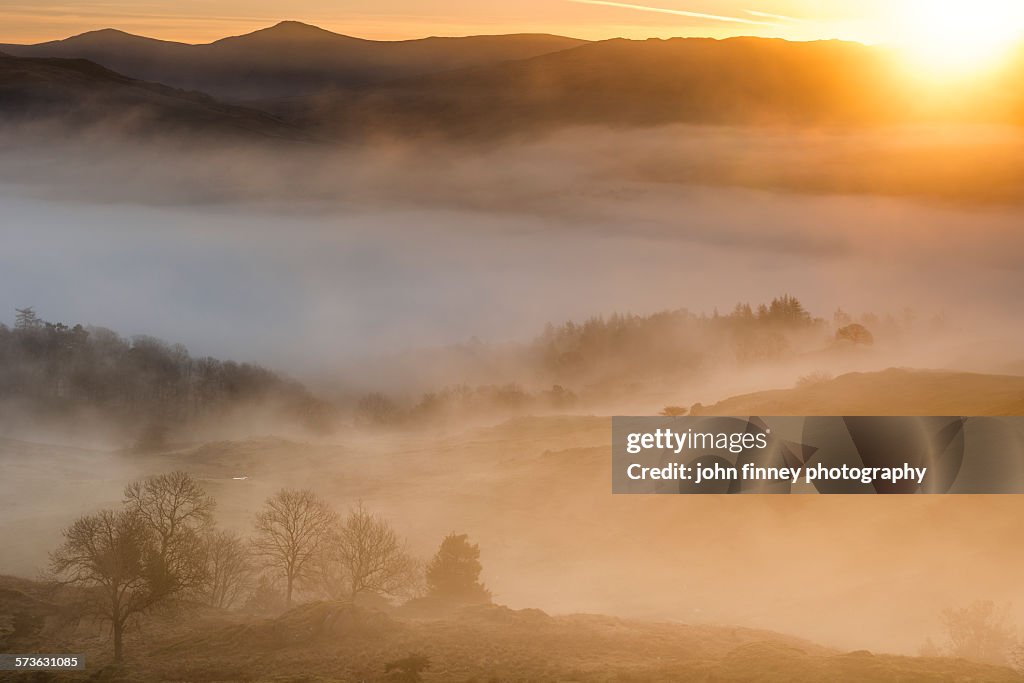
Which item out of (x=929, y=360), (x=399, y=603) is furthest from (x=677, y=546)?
(x=929, y=360)

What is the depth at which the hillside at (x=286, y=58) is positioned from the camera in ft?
459

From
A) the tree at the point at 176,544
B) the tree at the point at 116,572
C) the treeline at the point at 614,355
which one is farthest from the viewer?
the treeline at the point at 614,355

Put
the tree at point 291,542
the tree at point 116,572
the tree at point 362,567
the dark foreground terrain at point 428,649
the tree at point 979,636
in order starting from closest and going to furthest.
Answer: the dark foreground terrain at point 428,649 → the tree at point 116,572 → the tree at point 979,636 → the tree at point 362,567 → the tree at point 291,542

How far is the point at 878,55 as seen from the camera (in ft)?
520

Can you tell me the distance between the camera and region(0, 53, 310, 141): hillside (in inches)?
6580

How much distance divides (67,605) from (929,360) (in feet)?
346

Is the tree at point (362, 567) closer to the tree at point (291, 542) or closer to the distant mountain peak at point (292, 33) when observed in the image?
the tree at point (291, 542)

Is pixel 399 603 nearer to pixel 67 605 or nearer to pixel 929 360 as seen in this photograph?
pixel 67 605

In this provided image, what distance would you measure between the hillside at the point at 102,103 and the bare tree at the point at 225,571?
111m

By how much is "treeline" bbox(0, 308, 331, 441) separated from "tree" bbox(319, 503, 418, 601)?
74.1 m

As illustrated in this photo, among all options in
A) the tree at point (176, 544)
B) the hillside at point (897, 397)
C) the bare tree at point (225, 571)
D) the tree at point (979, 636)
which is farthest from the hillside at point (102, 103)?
the tree at point (979, 636)

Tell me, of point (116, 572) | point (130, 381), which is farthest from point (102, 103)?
point (116, 572)

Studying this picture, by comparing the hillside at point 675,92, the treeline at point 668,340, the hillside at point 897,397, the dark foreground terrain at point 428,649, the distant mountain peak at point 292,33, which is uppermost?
the hillside at point 675,92

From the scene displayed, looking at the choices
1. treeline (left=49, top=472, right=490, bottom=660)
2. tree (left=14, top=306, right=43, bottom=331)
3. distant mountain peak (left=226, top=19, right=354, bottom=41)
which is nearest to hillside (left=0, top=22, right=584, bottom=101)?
distant mountain peak (left=226, top=19, right=354, bottom=41)
